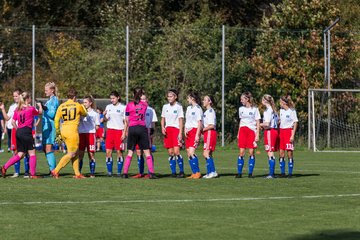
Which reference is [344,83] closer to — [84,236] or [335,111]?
[335,111]

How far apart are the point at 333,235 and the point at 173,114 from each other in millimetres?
11928

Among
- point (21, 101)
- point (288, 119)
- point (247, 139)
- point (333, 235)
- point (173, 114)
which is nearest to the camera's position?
Answer: point (333, 235)

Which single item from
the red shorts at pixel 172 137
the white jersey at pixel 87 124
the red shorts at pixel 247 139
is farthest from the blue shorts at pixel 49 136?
the red shorts at pixel 247 139

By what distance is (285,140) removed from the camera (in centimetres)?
2384

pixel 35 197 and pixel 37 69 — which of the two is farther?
pixel 37 69

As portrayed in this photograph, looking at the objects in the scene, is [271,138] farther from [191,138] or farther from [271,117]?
[191,138]

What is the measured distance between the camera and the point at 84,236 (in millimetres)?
12484

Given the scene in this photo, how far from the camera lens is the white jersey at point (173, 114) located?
79.3 ft

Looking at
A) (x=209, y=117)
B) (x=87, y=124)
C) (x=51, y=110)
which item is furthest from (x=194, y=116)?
(x=51, y=110)

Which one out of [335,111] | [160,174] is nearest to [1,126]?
[335,111]

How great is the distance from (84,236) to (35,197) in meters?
5.29

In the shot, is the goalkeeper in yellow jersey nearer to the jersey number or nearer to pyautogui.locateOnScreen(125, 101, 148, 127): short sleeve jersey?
the jersey number

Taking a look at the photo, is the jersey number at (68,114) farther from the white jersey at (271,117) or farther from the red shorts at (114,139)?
the white jersey at (271,117)

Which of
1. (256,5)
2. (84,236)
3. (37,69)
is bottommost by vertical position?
(84,236)
